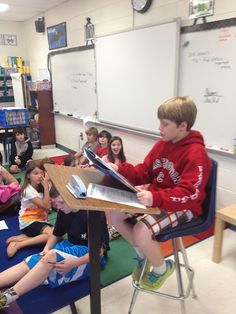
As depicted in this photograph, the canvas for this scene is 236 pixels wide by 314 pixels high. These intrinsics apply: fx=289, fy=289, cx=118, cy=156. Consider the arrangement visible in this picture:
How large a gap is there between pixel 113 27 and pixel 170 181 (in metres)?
2.95

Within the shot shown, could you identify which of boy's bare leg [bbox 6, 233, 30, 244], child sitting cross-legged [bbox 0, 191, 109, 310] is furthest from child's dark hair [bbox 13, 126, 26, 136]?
child sitting cross-legged [bbox 0, 191, 109, 310]

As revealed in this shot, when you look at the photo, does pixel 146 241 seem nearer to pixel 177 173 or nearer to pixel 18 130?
pixel 177 173

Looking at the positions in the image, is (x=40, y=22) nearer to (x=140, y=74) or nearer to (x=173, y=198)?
(x=140, y=74)

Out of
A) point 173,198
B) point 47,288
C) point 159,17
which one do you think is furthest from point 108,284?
point 159,17

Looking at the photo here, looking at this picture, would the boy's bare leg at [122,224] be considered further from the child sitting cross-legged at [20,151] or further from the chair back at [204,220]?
the child sitting cross-legged at [20,151]

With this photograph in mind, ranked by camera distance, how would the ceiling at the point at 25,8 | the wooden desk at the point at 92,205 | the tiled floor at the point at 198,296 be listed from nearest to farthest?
the wooden desk at the point at 92,205, the tiled floor at the point at 198,296, the ceiling at the point at 25,8

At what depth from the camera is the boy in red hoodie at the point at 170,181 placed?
110 cm

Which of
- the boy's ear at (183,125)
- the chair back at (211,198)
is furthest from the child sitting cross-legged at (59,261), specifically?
the boy's ear at (183,125)

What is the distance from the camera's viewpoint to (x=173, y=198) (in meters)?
1.06

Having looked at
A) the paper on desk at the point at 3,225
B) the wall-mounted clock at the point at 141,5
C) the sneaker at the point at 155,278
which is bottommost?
the paper on desk at the point at 3,225

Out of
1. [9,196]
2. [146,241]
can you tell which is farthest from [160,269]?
[9,196]

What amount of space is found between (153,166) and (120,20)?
271 cm

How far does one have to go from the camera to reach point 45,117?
5.62 metres

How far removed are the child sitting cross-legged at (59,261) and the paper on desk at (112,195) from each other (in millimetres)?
523
